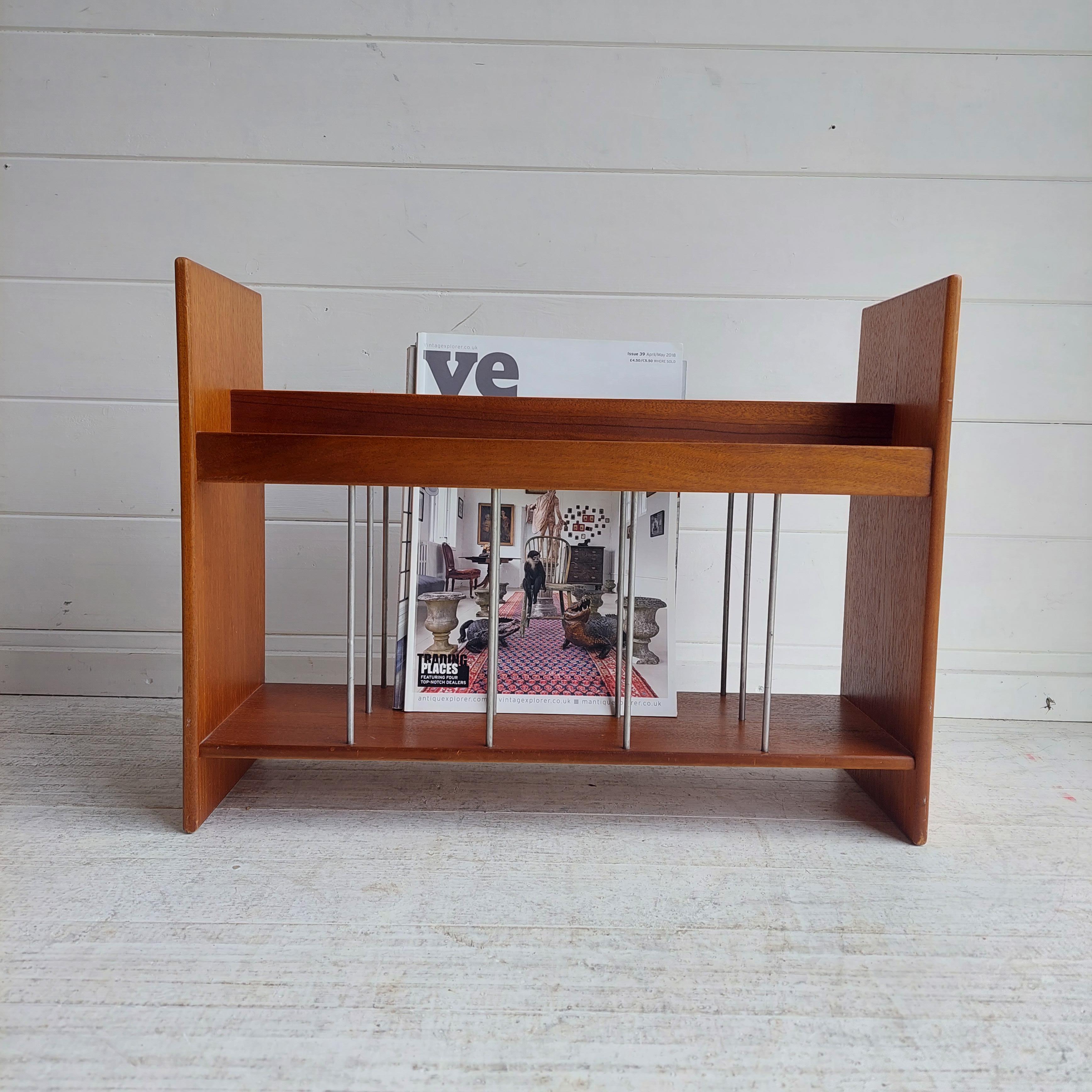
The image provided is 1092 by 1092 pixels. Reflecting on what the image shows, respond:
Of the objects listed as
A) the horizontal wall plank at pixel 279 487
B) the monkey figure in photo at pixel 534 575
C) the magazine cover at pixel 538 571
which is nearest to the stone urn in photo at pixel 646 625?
the magazine cover at pixel 538 571

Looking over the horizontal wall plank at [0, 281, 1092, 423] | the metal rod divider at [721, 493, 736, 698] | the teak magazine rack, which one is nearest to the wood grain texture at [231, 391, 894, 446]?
the teak magazine rack

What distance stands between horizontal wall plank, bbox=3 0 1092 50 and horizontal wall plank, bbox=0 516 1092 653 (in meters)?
0.70

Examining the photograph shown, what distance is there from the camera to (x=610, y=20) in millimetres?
1170

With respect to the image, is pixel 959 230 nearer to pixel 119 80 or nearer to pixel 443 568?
pixel 443 568

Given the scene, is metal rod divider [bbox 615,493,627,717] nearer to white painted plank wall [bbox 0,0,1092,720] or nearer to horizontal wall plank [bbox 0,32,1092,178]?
white painted plank wall [bbox 0,0,1092,720]

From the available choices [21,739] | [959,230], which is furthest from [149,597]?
[959,230]

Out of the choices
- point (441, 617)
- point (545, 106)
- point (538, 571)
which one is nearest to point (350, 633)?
point (441, 617)

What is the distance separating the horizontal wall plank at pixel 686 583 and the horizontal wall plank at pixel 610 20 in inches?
27.6

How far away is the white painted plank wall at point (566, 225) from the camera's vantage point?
46.4 inches

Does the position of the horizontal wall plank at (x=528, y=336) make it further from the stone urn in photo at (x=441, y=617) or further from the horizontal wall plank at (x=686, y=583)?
the stone urn in photo at (x=441, y=617)

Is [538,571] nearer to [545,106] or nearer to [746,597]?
[746,597]

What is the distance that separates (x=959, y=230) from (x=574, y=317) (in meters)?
0.57

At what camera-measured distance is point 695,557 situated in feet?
4.18

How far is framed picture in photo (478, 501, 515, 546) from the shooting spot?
93 centimetres
